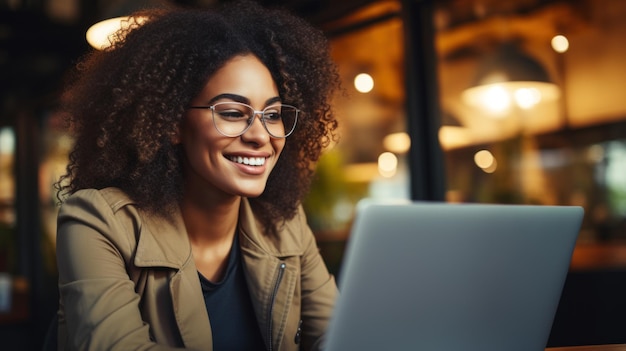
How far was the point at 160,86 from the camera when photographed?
164cm

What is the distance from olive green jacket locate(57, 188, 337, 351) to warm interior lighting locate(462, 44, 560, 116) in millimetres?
3117

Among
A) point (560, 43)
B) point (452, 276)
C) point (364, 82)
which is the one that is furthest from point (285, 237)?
point (364, 82)

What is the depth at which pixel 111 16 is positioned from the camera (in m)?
3.04

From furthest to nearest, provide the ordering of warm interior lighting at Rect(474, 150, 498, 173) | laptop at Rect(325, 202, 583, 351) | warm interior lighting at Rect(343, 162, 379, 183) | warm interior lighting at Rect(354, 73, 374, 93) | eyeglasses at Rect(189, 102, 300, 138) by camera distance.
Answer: warm interior lighting at Rect(343, 162, 379, 183) < warm interior lighting at Rect(354, 73, 374, 93) < warm interior lighting at Rect(474, 150, 498, 173) < eyeglasses at Rect(189, 102, 300, 138) < laptop at Rect(325, 202, 583, 351)

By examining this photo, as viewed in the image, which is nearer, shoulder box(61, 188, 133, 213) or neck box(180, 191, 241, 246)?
shoulder box(61, 188, 133, 213)

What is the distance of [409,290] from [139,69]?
0.94 metres

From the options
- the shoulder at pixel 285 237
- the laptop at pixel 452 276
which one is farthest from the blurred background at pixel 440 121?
the laptop at pixel 452 276

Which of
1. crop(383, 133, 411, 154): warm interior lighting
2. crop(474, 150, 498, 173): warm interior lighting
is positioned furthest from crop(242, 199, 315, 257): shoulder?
crop(383, 133, 411, 154): warm interior lighting

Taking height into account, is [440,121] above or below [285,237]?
above

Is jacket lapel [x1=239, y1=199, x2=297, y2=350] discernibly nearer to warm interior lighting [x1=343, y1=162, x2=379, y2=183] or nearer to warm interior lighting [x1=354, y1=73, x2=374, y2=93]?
warm interior lighting [x1=354, y1=73, x2=374, y2=93]

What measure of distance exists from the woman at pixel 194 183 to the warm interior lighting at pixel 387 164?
14.1 ft

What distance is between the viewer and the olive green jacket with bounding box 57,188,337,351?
1.34 m

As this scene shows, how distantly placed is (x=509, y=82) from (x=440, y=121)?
1511 millimetres

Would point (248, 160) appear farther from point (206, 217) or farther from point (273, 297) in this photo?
point (273, 297)
